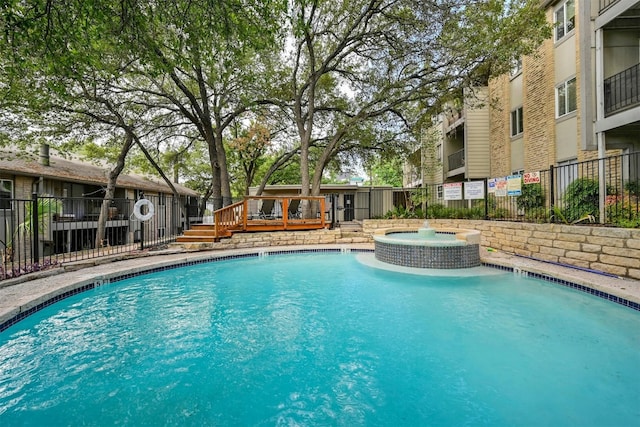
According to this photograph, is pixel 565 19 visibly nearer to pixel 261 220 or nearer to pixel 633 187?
pixel 633 187

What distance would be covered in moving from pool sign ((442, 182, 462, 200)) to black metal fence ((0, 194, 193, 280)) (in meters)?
9.70

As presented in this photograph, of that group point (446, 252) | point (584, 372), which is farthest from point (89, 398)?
point (446, 252)

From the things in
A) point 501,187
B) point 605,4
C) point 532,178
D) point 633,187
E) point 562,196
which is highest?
point 605,4

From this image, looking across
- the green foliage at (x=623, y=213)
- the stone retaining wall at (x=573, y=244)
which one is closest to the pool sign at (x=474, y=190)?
the stone retaining wall at (x=573, y=244)

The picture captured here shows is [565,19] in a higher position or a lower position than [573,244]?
higher

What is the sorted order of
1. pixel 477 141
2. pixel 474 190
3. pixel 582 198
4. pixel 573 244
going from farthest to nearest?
pixel 477 141
pixel 474 190
pixel 582 198
pixel 573 244

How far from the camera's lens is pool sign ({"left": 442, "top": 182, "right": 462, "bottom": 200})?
10305mm

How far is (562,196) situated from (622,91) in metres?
2.98

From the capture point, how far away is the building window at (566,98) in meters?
9.71

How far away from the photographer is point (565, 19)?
32.7 feet

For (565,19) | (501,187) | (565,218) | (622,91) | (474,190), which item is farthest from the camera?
(565,19)

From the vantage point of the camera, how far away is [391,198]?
786 inches

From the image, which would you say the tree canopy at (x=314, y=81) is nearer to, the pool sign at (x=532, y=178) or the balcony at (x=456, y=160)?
the balcony at (x=456, y=160)

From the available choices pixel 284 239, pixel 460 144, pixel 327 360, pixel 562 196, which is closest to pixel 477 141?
pixel 460 144
